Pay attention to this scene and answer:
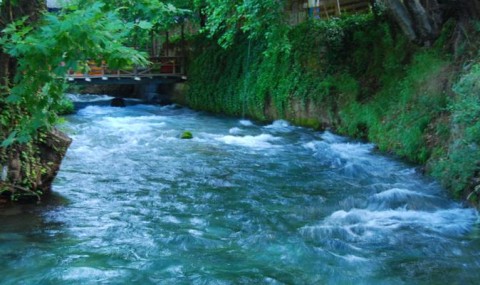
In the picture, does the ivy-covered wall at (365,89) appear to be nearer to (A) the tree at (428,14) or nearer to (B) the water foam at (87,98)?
(A) the tree at (428,14)

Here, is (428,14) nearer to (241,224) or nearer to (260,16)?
(260,16)

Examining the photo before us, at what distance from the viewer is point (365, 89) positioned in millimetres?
14164

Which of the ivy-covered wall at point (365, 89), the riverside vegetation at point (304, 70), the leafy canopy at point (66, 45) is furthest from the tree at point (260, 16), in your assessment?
the leafy canopy at point (66, 45)

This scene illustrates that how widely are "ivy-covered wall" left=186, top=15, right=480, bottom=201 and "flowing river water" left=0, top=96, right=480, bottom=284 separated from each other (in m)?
0.70

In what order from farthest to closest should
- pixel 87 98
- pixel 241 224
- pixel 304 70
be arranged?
pixel 87 98 < pixel 304 70 < pixel 241 224

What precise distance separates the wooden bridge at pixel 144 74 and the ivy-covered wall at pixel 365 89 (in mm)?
2351

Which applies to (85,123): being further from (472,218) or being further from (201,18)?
(472,218)

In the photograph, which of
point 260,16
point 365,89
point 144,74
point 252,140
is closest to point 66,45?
point 260,16

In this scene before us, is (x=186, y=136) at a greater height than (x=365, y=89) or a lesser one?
lesser

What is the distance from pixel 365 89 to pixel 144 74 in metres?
12.3

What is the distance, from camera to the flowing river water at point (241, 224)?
5.40m

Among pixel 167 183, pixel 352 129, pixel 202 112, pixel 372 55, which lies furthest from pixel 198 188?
pixel 202 112

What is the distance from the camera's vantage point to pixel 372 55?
582 inches

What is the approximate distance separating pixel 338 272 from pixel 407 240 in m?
1.37
